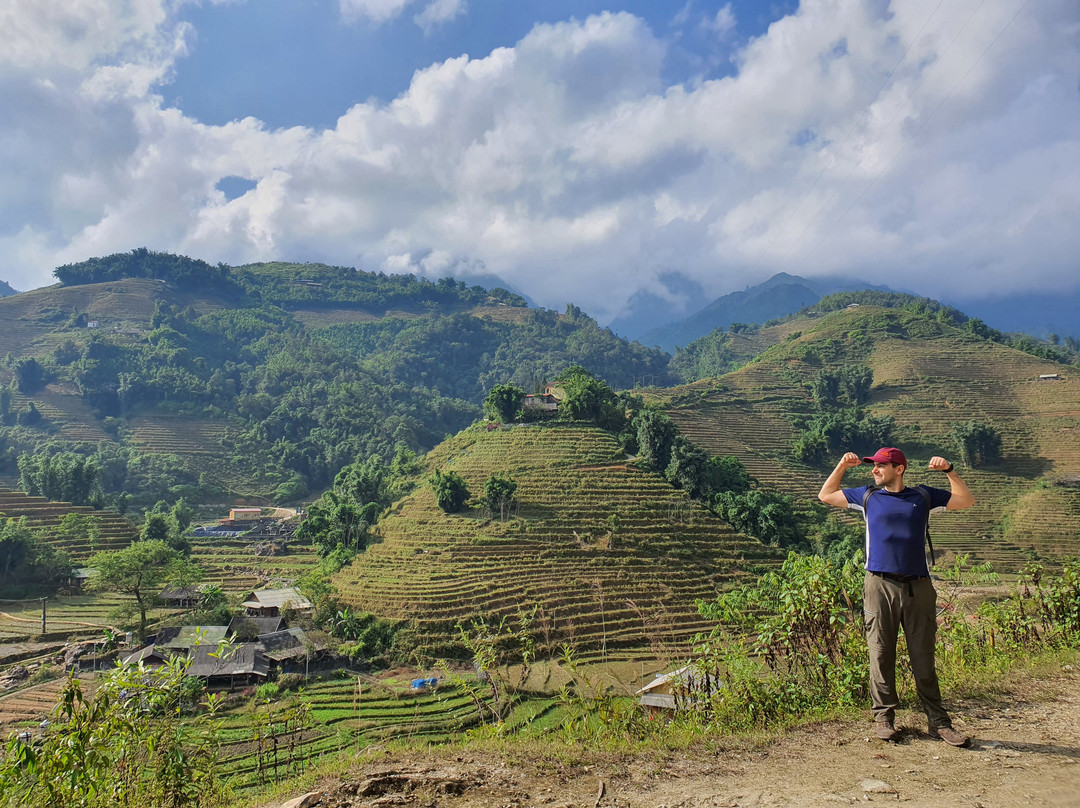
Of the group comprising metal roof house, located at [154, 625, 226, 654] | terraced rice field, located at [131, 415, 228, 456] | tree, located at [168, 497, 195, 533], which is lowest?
metal roof house, located at [154, 625, 226, 654]

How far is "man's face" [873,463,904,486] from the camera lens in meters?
4.28

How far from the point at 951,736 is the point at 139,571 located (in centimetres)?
3478

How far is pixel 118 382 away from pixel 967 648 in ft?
332

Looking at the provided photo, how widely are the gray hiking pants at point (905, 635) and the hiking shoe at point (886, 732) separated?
4 centimetres

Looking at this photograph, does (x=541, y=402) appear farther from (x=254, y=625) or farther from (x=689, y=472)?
(x=254, y=625)

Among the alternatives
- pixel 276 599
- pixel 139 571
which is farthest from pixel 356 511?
pixel 139 571

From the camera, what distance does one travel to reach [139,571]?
2931 centimetres

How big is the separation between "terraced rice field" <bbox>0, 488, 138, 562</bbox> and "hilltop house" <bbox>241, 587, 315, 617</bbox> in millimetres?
14453

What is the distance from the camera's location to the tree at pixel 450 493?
3406 cm

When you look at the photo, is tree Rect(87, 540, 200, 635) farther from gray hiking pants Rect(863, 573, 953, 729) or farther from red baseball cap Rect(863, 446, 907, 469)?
red baseball cap Rect(863, 446, 907, 469)

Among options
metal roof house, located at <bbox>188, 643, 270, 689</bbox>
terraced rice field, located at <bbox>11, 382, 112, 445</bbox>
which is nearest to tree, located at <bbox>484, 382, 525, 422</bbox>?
metal roof house, located at <bbox>188, 643, 270, 689</bbox>

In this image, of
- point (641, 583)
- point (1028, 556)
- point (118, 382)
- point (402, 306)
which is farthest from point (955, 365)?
point (402, 306)

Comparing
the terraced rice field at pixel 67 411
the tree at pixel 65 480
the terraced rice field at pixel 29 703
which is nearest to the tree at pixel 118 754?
the terraced rice field at pixel 29 703

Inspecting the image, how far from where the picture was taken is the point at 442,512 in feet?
113
